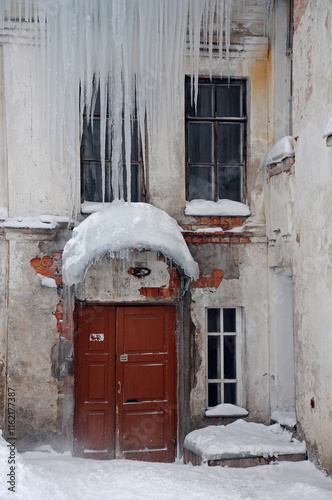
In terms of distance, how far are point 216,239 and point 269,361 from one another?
163cm

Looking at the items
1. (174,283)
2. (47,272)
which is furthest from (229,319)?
(47,272)

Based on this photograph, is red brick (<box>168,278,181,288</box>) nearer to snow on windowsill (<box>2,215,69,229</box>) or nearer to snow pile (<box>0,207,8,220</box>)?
Result: snow on windowsill (<box>2,215,69,229</box>)

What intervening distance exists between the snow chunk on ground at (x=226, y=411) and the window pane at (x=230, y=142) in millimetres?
3019

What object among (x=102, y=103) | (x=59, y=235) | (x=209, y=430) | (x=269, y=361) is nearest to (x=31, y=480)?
(x=209, y=430)

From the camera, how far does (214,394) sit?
7.34 m

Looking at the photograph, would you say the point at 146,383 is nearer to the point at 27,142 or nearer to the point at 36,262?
the point at 36,262

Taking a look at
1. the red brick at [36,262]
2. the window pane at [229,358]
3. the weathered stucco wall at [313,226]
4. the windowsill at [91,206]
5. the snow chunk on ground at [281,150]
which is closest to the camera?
the weathered stucco wall at [313,226]

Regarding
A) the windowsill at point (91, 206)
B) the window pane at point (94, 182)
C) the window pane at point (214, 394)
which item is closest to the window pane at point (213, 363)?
the window pane at point (214, 394)

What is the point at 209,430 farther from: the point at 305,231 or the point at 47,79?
the point at 47,79

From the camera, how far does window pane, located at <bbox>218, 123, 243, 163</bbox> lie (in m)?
7.49

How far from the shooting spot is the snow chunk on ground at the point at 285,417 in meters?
6.79

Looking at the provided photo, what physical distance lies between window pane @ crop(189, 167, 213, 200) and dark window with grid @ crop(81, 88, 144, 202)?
0.65m

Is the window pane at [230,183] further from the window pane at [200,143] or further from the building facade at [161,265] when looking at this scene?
the window pane at [200,143]

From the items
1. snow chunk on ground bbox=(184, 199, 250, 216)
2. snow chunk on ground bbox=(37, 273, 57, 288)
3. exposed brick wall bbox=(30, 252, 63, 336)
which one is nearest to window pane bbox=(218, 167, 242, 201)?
snow chunk on ground bbox=(184, 199, 250, 216)
